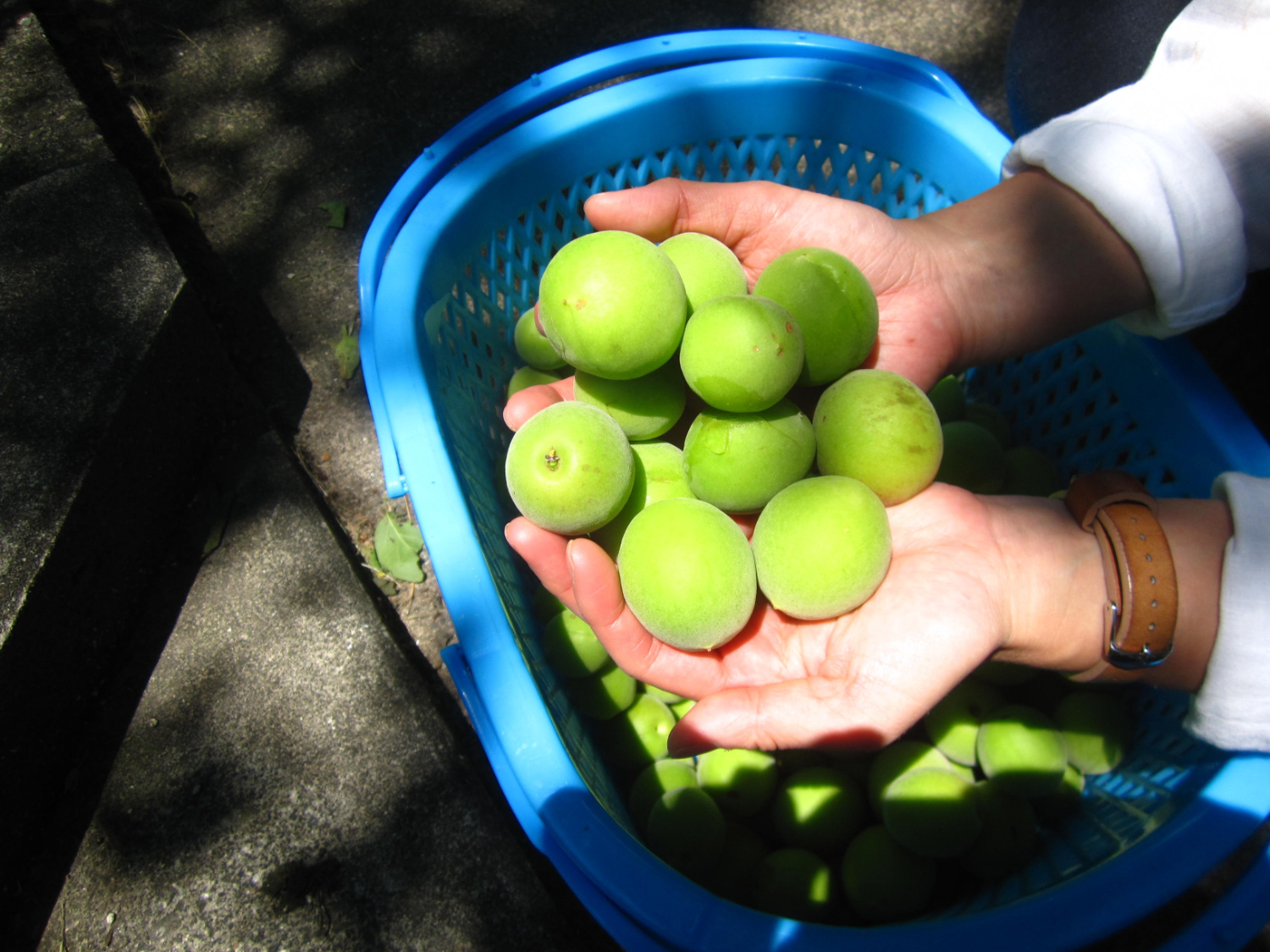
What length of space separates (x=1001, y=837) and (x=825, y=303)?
144 cm

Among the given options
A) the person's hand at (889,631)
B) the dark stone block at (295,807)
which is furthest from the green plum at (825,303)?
the dark stone block at (295,807)

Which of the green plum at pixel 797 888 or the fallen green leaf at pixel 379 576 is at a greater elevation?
the green plum at pixel 797 888

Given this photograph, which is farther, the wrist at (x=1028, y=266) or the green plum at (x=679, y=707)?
the green plum at (x=679, y=707)

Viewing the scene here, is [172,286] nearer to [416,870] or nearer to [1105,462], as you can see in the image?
[416,870]

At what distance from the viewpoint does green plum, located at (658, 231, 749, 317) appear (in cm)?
199

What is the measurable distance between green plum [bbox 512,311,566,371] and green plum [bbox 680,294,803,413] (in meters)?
0.68

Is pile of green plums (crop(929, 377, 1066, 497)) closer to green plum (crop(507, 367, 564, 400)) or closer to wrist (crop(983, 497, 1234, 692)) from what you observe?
wrist (crop(983, 497, 1234, 692))

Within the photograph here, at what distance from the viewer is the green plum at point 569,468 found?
1.70m

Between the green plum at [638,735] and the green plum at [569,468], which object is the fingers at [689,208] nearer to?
the green plum at [569,468]

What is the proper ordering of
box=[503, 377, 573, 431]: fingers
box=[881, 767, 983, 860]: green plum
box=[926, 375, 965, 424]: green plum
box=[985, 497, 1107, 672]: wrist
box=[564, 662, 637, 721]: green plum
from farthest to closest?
box=[926, 375, 965, 424]: green plum
box=[564, 662, 637, 721]: green plum
box=[503, 377, 573, 431]: fingers
box=[881, 767, 983, 860]: green plum
box=[985, 497, 1107, 672]: wrist

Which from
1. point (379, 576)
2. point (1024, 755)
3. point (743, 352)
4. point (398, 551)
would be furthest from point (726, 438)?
point (379, 576)

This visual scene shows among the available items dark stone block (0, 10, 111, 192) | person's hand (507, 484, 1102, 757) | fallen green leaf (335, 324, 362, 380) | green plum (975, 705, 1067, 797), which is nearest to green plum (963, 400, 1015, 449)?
person's hand (507, 484, 1102, 757)

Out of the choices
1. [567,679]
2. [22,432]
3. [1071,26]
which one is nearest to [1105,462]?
[1071,26]

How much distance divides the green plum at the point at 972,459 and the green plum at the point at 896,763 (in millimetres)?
765
